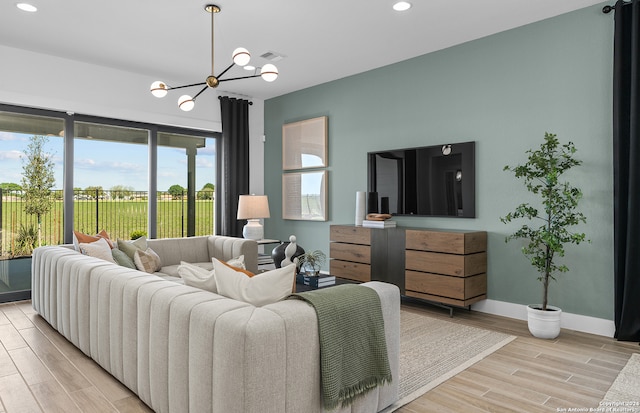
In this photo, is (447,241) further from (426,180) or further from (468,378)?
(468,378)

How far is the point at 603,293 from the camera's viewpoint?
3521 mm

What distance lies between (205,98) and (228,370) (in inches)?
202

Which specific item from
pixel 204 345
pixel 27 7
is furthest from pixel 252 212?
pixel 204 345

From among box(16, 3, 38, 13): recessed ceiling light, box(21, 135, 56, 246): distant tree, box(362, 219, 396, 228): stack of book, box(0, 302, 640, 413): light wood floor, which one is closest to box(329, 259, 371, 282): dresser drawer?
box(362, 219, 396, 228): stack of book

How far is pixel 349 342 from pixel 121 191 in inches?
176

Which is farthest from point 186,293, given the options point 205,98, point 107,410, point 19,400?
point 205,98

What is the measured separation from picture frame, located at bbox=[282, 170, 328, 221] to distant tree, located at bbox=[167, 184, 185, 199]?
4.85 ft

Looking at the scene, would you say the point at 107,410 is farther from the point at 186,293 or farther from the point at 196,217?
the point at 196,217

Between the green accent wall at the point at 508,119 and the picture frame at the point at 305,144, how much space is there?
306 mm

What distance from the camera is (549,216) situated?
11.6ft

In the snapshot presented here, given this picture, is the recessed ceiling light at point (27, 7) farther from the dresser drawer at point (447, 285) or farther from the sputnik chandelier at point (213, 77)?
the dresser drawer at point (447, 285)

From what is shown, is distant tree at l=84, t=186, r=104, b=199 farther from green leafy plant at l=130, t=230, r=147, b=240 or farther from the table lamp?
the table lamp

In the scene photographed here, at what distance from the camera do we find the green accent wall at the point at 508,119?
3547mm

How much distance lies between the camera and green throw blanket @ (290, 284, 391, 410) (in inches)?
70.7
